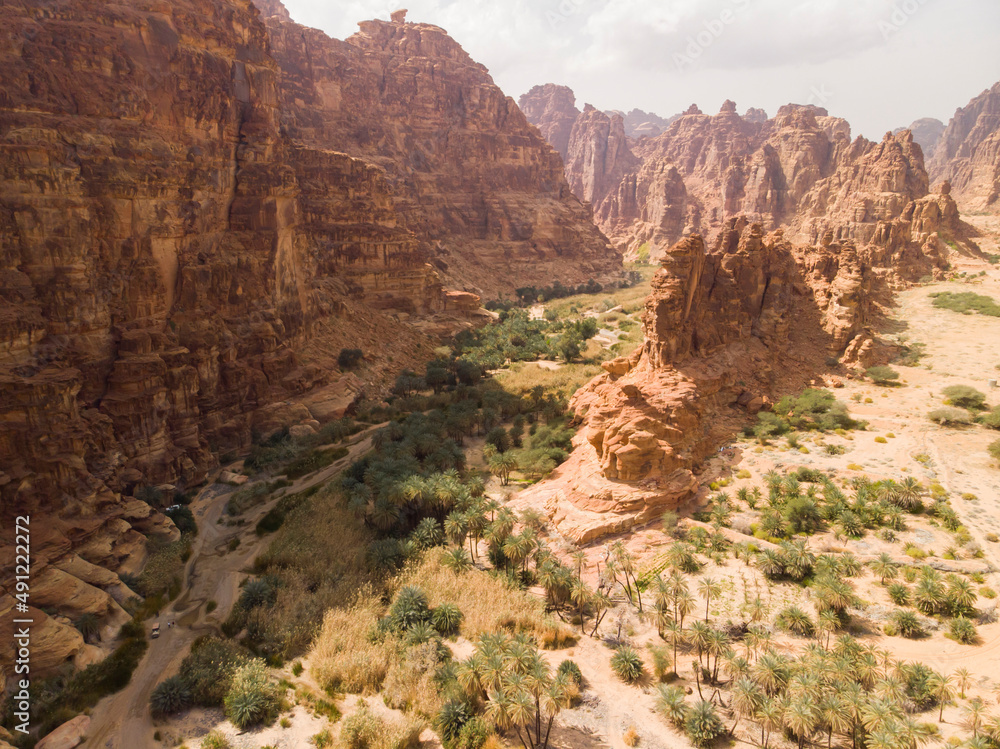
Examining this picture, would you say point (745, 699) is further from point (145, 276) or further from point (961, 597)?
point (145, 276)

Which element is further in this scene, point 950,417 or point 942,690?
point 950,417

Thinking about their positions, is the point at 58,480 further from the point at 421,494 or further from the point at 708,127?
the point at 708,127

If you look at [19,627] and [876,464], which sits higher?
[876,464]

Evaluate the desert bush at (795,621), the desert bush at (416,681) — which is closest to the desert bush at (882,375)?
the desert bush at (795,621)

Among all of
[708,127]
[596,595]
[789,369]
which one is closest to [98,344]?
[596,595]

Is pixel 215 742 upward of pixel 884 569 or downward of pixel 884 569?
downward

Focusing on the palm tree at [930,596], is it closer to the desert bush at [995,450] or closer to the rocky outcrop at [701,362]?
the rocky outcrop at [701,362]

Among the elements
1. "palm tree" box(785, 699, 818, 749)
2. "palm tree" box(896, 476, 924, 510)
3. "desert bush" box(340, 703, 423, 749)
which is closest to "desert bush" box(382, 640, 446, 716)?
"desert bush" box(340, 703, 423, 749)

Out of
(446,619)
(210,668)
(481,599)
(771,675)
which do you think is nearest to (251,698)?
(210,668)
